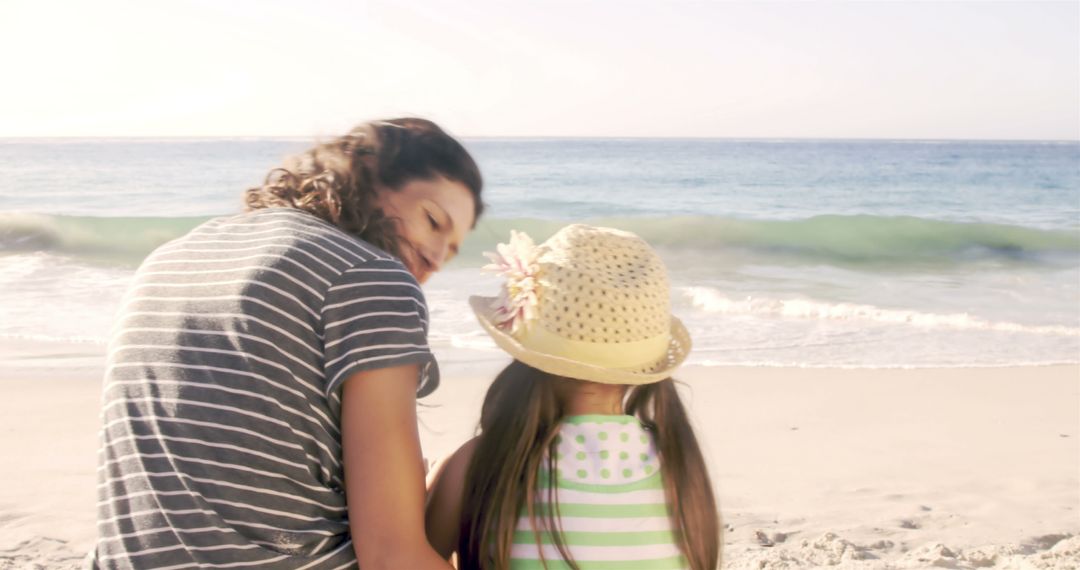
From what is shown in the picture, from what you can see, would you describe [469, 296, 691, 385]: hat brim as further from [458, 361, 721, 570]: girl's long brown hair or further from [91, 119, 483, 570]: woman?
[91, 119, 483, 570]: woman

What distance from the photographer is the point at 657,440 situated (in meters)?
1.99

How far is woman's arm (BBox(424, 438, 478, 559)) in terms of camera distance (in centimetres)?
199

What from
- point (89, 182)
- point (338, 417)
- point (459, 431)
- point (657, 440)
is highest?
point (338, 417)

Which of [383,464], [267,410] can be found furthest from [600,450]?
[267,410]

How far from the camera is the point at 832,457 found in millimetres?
4855

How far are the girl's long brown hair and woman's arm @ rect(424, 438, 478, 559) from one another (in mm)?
25

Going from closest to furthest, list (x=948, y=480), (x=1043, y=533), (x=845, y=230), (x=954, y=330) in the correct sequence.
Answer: (x=1043, y=533) → (x=948, y=480) → (x=954, y=330) → (x=845, y=230)

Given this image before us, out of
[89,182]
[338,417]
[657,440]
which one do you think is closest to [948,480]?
[657,440]

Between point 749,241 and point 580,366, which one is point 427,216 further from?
Result: point 749,241

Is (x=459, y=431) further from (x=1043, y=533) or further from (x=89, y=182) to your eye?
(x=89, y=182)

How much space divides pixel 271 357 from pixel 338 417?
0.49 feet

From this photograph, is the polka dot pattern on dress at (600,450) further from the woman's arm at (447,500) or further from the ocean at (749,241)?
the ocean at (749,241)

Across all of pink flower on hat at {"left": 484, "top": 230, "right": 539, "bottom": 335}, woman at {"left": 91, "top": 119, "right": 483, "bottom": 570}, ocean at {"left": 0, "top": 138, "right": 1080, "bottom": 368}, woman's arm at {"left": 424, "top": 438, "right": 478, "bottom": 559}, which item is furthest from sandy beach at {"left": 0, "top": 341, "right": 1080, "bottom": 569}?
woman at {"left": 91, "top": 119, "right": 483, "bottom": 570}

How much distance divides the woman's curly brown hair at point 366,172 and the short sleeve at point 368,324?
1.11ft
